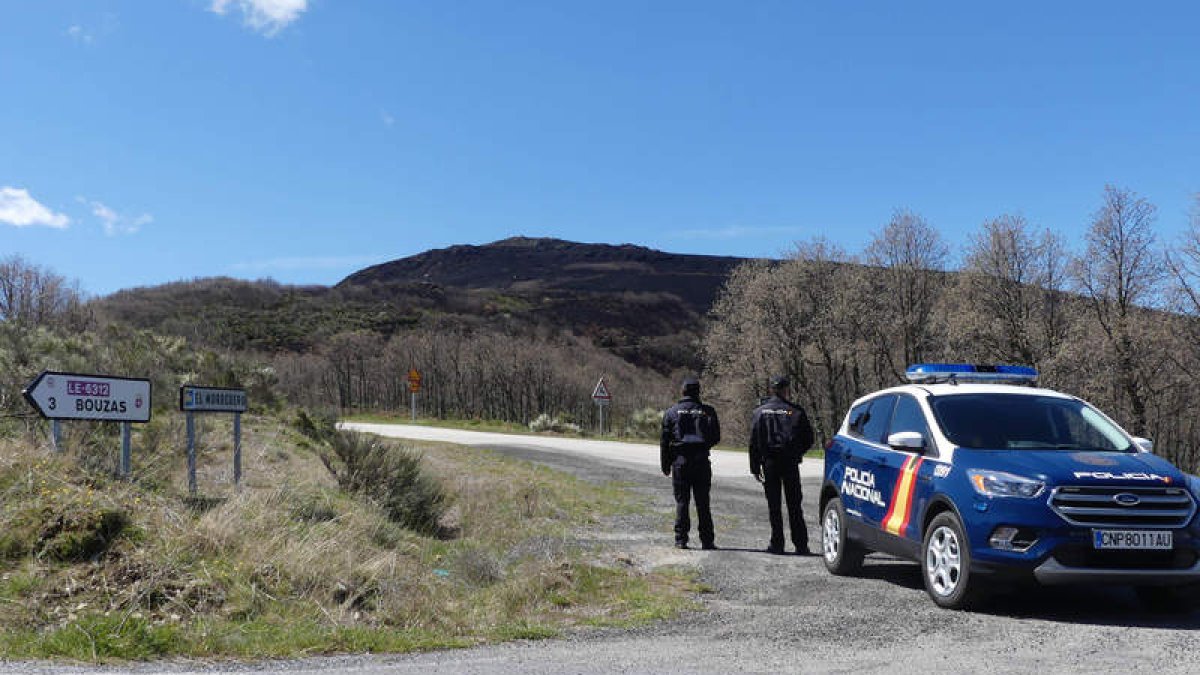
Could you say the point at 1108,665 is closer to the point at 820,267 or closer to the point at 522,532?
the point at 522,532

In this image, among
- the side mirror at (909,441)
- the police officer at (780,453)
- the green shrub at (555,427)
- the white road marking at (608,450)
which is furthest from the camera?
the green shrub at (555,427)

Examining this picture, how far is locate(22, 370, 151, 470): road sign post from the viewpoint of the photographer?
7977mm

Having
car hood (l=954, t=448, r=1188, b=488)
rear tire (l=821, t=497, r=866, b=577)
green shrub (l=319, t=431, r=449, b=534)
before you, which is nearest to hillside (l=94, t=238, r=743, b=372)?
green shrub (l=319, t=431, r=449, b=534)

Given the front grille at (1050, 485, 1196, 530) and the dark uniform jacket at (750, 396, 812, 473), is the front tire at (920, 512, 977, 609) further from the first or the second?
the dark uniform jacket at (750, 396, 812, 473)

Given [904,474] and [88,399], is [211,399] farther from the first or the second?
[904,474]

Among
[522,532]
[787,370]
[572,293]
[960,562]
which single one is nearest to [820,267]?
[787,370]

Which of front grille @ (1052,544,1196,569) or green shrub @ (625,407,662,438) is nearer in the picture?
front grille @ (1052,544,1196,569)

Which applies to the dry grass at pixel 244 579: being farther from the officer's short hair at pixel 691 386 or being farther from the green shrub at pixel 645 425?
the green shrub at pixel 645 425

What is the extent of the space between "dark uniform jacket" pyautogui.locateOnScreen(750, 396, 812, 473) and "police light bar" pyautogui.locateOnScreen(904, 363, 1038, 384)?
1696 mm

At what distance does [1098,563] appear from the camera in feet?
20.7

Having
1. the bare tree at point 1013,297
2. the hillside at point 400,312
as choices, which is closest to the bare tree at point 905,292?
the bare tree at point 1013,297

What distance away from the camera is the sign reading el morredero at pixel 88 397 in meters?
7.96

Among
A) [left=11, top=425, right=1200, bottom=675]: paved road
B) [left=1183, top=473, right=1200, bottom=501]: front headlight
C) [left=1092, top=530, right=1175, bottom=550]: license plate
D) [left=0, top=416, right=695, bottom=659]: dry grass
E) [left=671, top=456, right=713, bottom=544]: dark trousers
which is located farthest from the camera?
[left=671, top=456, right=713, bottom=544]: dark trousers

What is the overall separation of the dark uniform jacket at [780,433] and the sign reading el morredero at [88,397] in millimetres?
6030
